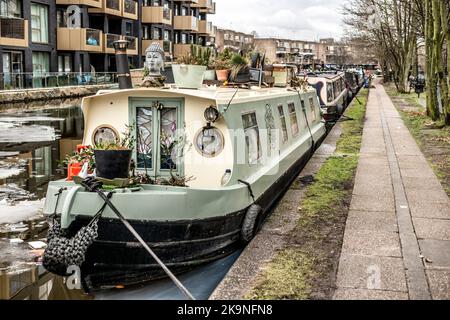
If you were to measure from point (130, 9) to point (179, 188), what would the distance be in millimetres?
40883

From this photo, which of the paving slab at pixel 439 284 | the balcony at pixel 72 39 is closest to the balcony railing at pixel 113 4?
the balcony at pixel 72 39

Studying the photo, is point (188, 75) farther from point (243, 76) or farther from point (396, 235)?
point (396, 235)

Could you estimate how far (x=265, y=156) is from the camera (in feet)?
29.5

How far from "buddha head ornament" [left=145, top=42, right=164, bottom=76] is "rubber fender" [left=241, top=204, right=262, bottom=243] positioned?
96.1 inches

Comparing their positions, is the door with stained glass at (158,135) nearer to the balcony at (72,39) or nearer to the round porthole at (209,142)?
the round porthole at (209,142)

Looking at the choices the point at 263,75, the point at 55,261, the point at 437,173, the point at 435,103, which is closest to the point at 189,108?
the point at 55,261

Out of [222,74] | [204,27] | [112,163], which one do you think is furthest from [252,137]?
[204,27]

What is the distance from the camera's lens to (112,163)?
6.16 metres

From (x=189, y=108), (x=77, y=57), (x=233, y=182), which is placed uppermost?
(x=77, y=57)

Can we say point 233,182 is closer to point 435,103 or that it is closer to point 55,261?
point 55,261

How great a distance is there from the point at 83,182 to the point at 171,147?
1.57 metres

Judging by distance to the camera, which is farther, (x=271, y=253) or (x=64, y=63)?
(x=64, y=63)

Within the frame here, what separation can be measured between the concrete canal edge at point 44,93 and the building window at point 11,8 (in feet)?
14.2

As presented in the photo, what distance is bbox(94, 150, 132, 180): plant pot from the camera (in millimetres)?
→ 6125
